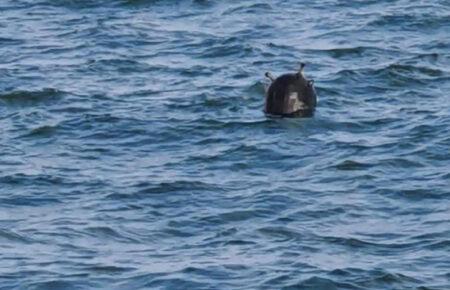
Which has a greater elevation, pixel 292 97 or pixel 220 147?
pixel 292 97

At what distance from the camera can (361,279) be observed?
23.4 metres

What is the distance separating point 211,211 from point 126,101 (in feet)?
21.9

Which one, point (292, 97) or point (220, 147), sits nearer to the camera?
point (220, 147)

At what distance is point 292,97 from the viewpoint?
31500 millimetres

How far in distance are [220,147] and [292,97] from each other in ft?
6.94

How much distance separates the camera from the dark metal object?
31.5m

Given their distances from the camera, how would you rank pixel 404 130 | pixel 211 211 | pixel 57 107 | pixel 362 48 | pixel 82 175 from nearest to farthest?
pixel 211 211
pixel 82 175
pixel 404 130
pixel 57 107
pixel 362 48

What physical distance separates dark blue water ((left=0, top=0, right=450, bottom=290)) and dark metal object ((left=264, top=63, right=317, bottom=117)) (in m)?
0.25

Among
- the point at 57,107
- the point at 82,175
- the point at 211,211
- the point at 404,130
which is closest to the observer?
the point at 211,211

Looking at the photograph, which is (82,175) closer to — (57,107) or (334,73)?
(57,107)

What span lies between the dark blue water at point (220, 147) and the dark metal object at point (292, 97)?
0.25m

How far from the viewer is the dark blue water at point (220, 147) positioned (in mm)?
24328

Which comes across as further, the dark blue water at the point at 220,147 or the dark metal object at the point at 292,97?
the dark metal object at the point at 292,97

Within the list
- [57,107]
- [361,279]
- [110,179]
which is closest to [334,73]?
[57,107]
